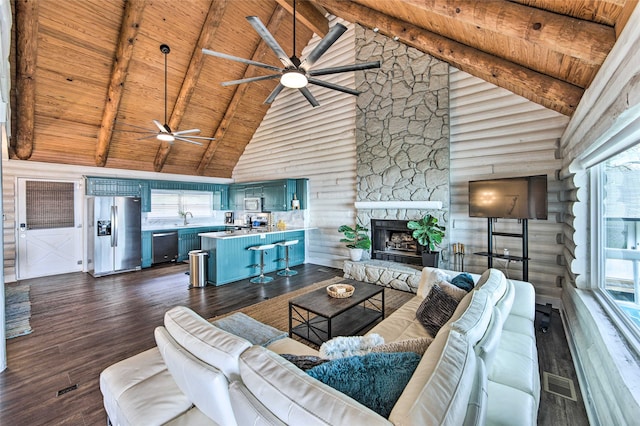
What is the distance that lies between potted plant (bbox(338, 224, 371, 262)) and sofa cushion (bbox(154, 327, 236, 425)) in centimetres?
445

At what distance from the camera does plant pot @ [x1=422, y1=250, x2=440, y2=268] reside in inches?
186

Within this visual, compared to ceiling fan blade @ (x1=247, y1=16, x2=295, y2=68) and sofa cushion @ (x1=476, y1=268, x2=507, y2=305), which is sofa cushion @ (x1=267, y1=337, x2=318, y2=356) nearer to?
sofa cushion @ (x1=476, y1=268, x2=507, y2=305)

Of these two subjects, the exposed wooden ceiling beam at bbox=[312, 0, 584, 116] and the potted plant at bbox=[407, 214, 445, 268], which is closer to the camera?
the exposed wooden ceiling beam at bbox=[312, 0, 584, 116]

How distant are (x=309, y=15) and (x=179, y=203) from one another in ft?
21.2

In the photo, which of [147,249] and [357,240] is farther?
[147,249]

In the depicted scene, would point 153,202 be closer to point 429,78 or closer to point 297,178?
point 297,178

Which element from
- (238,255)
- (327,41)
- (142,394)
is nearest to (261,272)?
(238,255)

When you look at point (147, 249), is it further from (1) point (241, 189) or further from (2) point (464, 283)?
(2) point (464, 283)

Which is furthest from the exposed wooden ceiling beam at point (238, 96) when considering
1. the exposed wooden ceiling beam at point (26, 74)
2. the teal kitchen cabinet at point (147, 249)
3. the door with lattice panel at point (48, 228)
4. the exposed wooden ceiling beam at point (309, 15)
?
the exposed wooden ceiling beam at point (26, 74)

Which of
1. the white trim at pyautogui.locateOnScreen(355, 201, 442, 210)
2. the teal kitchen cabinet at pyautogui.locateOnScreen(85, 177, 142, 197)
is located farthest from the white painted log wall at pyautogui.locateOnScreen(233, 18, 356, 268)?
the teal kitchen cabinet at pyautogui.locateOnScreen(85, 177, 142, 197)

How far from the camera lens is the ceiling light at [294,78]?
10.4ft

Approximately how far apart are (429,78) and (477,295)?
4421 millimetres

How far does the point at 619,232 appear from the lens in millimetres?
2324

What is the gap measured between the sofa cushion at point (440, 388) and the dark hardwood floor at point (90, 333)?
165cm
